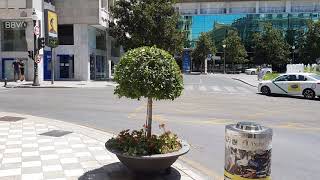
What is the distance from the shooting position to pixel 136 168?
645cm

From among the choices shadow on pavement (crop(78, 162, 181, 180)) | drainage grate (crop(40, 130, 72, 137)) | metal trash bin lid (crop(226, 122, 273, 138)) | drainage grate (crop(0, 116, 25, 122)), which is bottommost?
shadow on pavement (crop(78, 162, 181, 180))

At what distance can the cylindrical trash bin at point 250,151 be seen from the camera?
5.11 metres

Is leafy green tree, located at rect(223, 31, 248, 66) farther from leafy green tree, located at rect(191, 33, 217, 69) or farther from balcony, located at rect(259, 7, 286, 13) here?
balcony, located at rect(259, 7, 286, 13)

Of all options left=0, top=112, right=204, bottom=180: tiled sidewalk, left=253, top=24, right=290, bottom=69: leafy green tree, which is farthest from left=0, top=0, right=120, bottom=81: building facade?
left=253, top=24, right=290, bottom=69: leafy green tree

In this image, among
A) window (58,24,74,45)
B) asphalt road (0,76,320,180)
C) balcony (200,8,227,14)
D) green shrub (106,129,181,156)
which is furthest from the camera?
balcony (200,8,227,14)

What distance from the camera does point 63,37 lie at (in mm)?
40844

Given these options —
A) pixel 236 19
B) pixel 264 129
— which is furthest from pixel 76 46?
pixel 236 19

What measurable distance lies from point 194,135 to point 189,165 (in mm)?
3129

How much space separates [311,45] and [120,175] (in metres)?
81.8

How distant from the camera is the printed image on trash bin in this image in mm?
5145

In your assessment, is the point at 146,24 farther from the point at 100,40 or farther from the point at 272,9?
the point at 272,9

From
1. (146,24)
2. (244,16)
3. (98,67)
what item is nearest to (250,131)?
(146,24)

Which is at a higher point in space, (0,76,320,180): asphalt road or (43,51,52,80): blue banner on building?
(43,51,52,80): blue banner on building

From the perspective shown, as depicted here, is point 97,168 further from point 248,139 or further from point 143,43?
point 143,43
